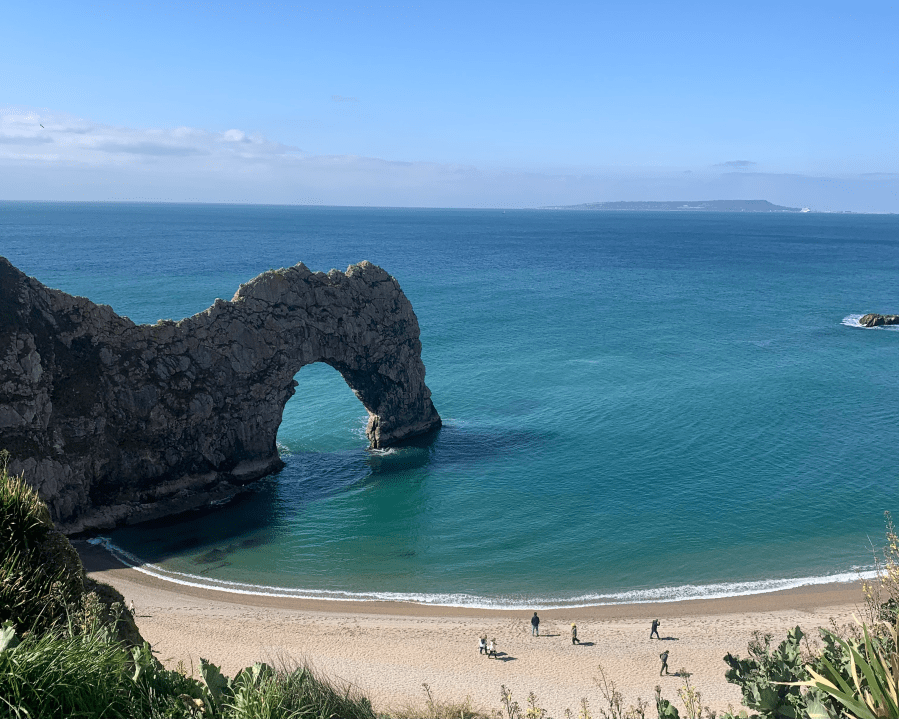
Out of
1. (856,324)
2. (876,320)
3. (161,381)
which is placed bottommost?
(161,381)

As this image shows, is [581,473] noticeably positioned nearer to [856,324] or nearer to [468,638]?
[468,638]

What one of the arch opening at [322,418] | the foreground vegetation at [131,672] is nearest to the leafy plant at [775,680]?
the foreground vegetation at [131,672]

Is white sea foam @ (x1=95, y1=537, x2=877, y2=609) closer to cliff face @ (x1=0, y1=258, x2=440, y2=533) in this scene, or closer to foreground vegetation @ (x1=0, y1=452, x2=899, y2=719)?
cliff face @ (x1=0, y1=258, x2=440, y2=533)

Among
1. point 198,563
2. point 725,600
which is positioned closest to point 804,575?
point 725,600

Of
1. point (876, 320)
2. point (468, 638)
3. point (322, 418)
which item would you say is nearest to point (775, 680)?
point (468, 638)

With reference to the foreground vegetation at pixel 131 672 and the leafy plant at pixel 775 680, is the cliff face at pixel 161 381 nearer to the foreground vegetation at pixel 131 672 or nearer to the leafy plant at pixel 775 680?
the foreground vegetation at pixel 131 672

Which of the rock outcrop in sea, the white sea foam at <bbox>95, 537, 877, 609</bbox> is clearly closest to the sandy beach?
the white sea foam at <bbox>95, 537, 877, 609</bbox>
